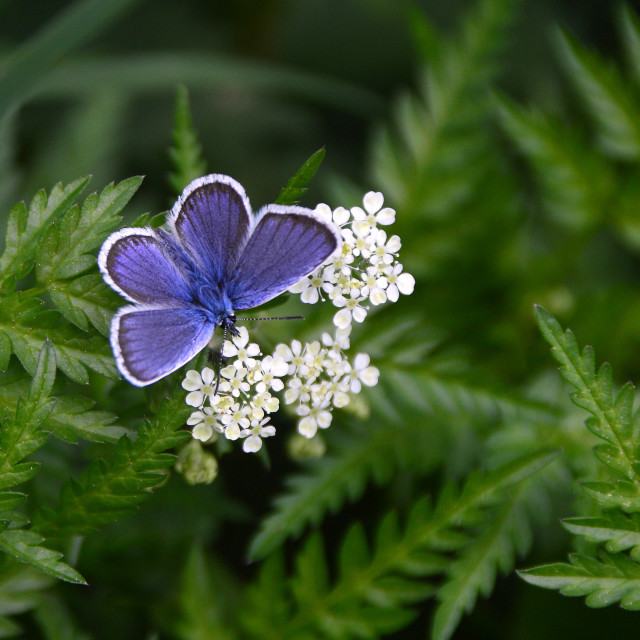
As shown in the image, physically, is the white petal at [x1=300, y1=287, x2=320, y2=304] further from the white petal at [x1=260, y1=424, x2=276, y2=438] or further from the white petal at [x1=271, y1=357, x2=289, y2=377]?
the white petal at [x1=260, y1=424, x2=276, y2=438]

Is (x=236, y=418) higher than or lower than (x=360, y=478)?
higher

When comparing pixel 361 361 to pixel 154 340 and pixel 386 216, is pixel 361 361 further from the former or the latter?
pixel 154 340

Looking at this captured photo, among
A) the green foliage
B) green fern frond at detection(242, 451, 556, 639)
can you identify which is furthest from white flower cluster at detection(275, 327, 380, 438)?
the green foliage

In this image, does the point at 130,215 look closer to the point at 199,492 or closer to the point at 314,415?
the point at 199,492

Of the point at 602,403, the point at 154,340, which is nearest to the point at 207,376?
the point at 154,340

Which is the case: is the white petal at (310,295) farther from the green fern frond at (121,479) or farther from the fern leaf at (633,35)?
the fern leaf at (633,35)

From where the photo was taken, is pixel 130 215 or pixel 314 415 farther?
pixel 130 215

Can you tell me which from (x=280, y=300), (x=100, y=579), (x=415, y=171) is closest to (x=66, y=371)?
(x=280, y=300)
